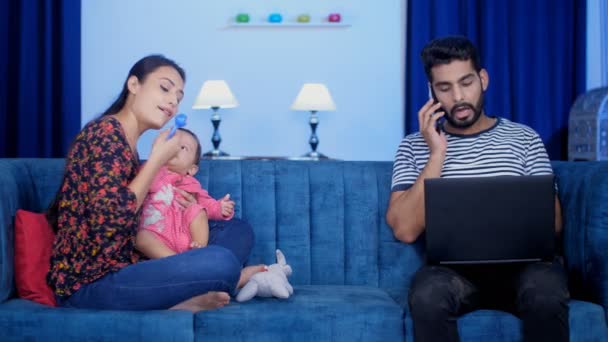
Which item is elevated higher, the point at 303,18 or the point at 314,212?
the point at 303,18

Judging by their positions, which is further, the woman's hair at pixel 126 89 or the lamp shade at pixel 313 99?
the lamp shade at pixel 313 99

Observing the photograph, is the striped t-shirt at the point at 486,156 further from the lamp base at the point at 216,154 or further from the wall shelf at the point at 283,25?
the wall shelf at the point at 283,25

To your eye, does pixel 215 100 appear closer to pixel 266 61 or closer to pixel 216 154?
pixel 216 154

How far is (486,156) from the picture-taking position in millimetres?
2020

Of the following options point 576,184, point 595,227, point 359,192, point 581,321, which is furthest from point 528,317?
point 359,192

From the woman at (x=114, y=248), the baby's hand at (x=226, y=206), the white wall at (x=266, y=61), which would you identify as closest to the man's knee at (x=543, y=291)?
the woman at (x=114, y=248)

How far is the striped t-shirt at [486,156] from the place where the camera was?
2.00 m

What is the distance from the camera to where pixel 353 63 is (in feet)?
15.5

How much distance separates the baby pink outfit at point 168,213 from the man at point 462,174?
622mm

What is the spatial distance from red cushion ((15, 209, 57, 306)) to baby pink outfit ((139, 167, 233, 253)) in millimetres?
270

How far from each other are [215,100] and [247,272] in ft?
7.87

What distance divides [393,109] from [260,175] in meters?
2.69

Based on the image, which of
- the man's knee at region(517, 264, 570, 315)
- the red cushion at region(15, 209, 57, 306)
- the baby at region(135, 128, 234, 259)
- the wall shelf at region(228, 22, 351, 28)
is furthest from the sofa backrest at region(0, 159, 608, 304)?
the wall shelf at region(228, 22, 351, 28)

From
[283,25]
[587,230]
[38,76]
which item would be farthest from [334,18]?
[587,230]
